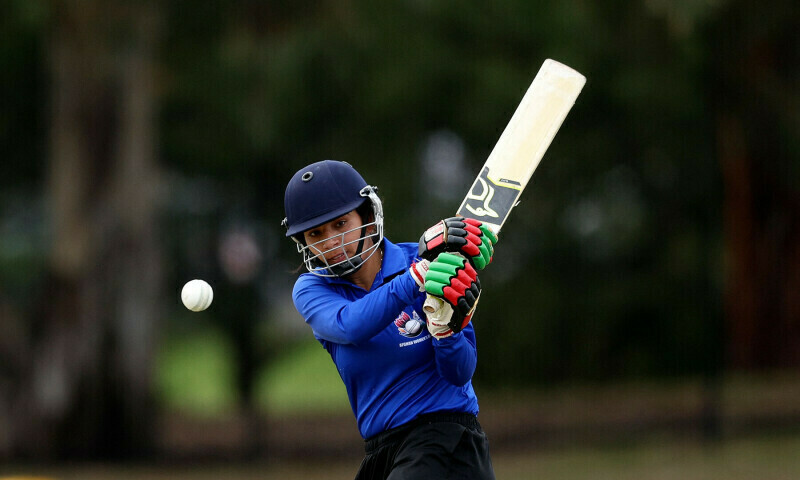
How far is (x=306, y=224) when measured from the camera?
Result: 9.54 ft

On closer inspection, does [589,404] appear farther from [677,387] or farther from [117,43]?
[117,43]

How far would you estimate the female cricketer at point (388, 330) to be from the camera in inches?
109

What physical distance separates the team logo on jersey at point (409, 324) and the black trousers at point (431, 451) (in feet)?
0.77

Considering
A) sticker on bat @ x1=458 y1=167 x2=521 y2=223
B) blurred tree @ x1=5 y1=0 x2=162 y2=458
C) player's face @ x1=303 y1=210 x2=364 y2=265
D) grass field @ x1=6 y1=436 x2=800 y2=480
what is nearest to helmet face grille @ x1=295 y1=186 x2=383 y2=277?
player's face @ x1=303 y1=210 x2=364 y2=265

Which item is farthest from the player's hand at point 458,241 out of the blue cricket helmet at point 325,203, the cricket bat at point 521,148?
the cricket bat at point 521,148

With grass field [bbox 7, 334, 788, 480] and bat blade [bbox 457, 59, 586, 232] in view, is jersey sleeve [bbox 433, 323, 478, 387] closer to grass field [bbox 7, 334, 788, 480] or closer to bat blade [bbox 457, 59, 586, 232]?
bat blade [bbox 457, 59, 586, 232]

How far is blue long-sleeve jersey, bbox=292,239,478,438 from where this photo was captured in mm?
2820

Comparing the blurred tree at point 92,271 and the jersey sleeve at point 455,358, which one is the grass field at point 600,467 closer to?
the blurred tree at point 92,271

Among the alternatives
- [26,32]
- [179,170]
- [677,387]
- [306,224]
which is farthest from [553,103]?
[677,387]

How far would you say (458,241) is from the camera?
2721 millimetres

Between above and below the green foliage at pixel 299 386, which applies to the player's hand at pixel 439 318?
above

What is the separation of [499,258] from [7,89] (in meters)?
5.33

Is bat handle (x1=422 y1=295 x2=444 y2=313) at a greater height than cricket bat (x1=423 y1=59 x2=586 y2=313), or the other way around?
cricket bat (x1=423 y1=59 x2=586 y2=313)

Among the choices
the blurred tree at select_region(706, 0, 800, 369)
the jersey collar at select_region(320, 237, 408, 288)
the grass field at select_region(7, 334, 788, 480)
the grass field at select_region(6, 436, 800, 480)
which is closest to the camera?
the jersey collar at select_region(320, 237, 408, 288)
